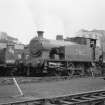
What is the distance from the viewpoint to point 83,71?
1984 cm

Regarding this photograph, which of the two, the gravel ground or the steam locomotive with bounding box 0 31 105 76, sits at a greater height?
the steam locomotive with bounding box 0 31 105 76

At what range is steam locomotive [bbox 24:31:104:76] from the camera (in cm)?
1807

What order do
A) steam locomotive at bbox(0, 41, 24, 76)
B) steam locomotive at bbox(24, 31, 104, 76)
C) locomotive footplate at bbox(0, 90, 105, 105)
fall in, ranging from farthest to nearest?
steam locomotive at bbox(0, 41, 24, 76) → steam locomotive at bbox(24, 31, 104, 76) → locomotive footplate at bbox(0, 90, 105, 105)

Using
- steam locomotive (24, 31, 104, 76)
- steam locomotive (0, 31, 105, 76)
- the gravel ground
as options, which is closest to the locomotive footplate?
the gravel ground

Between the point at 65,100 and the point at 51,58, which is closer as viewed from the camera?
the point at 65,100

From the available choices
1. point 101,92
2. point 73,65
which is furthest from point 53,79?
point 101,92

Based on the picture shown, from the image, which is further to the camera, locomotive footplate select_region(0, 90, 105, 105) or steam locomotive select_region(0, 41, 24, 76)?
steam locomotive select_region(0, 41, 24, 76)

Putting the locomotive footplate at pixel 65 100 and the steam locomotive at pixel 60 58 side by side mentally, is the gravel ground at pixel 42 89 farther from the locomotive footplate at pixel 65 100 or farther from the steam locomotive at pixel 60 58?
the steam locomotive at pixel 60 58

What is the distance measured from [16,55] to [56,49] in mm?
3626

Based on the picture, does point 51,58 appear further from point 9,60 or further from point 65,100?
point 65,100

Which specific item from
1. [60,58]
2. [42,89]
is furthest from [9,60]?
[42,89]

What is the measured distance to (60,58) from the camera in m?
19.1

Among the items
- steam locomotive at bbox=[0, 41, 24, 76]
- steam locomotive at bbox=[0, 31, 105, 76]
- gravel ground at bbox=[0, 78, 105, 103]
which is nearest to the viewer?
gravel ground at bbox=[0, 78, 105, 103]

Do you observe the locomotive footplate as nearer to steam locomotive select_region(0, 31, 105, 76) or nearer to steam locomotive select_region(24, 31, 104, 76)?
steam locomotive select_region(24, 31, 104, 76)
